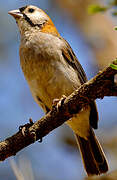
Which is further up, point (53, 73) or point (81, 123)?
point (53, 73)

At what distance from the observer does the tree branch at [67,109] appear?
3469mm

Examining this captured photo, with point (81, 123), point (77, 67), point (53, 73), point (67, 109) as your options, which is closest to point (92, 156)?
point (81, 123)

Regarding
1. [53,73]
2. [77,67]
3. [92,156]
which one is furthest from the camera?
[92,156]

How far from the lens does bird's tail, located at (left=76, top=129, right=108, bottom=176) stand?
16.9ft

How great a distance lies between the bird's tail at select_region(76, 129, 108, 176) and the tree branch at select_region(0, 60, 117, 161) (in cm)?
134

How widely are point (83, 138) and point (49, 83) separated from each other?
118cm

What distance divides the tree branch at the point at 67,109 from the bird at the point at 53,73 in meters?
0.54

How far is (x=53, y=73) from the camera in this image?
4.61 metres

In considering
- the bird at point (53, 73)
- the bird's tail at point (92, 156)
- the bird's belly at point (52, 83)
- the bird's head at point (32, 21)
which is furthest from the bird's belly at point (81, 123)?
the bird's head at point (32, 21)

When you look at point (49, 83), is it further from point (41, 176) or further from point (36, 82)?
point (41, 176)

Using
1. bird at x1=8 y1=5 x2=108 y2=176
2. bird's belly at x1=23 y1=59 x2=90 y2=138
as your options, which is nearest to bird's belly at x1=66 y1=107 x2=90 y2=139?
bird at x1=8 y1=5 x2=108 y2=176

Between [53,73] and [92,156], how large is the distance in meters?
1.44

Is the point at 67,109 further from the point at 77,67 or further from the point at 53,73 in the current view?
the point at 77,67

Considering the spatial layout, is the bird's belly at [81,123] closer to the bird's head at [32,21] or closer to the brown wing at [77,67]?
the brown wing at [77,67]
